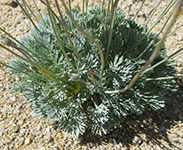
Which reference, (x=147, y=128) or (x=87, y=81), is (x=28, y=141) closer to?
(x=87, y=81)

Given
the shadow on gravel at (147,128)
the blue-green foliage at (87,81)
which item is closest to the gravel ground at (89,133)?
the shadow on gravel at (147,128)

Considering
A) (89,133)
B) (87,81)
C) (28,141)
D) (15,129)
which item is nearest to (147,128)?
(89,133)

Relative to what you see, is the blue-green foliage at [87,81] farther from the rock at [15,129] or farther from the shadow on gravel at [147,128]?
the rock at [15,129]

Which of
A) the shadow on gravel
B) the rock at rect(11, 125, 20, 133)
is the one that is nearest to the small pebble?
the rock at rect(11, 125, 20, 133)

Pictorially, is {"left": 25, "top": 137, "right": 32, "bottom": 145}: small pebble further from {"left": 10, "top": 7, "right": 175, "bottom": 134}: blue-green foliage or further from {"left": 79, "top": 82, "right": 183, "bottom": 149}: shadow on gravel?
{"left": 79, "top": 82, "right": 183, "bottom": 149}: shadow on gravel

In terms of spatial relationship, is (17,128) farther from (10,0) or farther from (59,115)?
(10,0)
